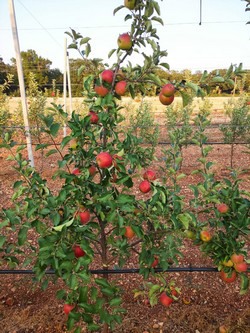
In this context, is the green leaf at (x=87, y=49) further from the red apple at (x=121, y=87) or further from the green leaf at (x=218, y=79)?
the green leaf at (x=218, y=79)

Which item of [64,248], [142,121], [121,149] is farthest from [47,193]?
[142,121]

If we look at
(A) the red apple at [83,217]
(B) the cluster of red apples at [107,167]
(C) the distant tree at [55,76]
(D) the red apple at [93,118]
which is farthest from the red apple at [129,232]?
(C) the distant tree at [55,76]

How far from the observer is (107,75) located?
1239 mm

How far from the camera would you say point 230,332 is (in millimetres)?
2004

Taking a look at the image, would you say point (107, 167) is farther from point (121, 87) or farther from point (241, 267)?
point (241, 267)

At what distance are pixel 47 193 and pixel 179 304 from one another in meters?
1.60

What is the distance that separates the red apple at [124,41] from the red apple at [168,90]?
0.75ft

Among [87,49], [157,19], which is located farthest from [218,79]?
[87,49]

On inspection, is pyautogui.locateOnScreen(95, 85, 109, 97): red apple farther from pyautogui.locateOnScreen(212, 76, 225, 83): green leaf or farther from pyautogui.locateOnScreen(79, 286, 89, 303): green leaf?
pyautogui.locateOnScreen(79, 286, 89, 303): green leaf

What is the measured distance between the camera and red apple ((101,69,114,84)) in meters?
1.24

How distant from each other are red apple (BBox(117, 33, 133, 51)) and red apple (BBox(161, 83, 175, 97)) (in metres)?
0.23

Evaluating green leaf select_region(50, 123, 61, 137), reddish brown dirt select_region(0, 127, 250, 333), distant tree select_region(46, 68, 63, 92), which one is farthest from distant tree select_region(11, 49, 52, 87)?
green leaf select_region(50, 123, 61, 137)

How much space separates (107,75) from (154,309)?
1862mm

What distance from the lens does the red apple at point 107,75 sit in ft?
4.07
